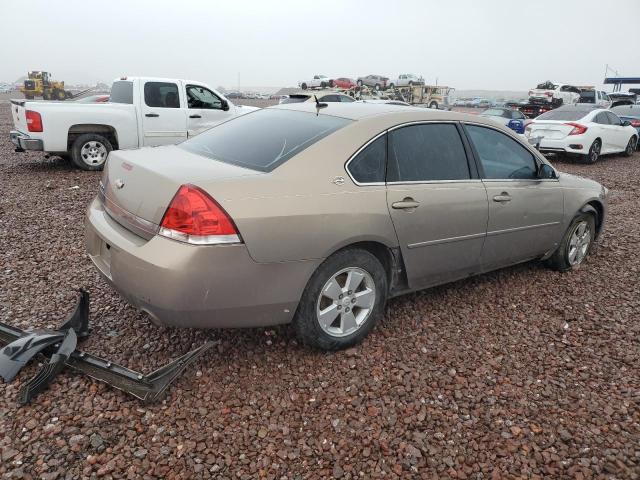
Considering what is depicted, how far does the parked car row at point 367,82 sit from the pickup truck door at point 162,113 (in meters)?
33.2

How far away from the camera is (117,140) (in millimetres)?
8984

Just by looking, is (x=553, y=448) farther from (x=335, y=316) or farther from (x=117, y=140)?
(x=117, y=140)

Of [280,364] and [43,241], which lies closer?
[280,364]

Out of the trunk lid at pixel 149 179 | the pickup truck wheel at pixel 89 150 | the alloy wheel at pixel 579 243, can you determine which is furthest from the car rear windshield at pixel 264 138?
the pickup truck wheel at pixel 89 150

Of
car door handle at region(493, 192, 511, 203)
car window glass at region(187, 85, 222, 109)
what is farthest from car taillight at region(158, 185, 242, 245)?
car window glass at region(187, 85, 222, 109)

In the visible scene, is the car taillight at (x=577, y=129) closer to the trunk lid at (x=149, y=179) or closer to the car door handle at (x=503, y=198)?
the car door handle at (x=503, y=198)

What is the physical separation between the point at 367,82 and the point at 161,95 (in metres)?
39.1

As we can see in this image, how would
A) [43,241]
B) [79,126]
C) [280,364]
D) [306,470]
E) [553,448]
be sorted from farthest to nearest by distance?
[79,126] → [43,241] → [280,364] → [553,448] → [306,470]

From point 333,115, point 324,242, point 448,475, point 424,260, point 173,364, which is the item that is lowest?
point 448,475

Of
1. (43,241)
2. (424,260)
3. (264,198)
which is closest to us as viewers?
(264,198)

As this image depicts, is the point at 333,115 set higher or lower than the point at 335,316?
higher

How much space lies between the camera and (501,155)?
3.96m

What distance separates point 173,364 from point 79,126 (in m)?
7.46

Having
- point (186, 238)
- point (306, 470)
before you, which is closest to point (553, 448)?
point (306, 470)
